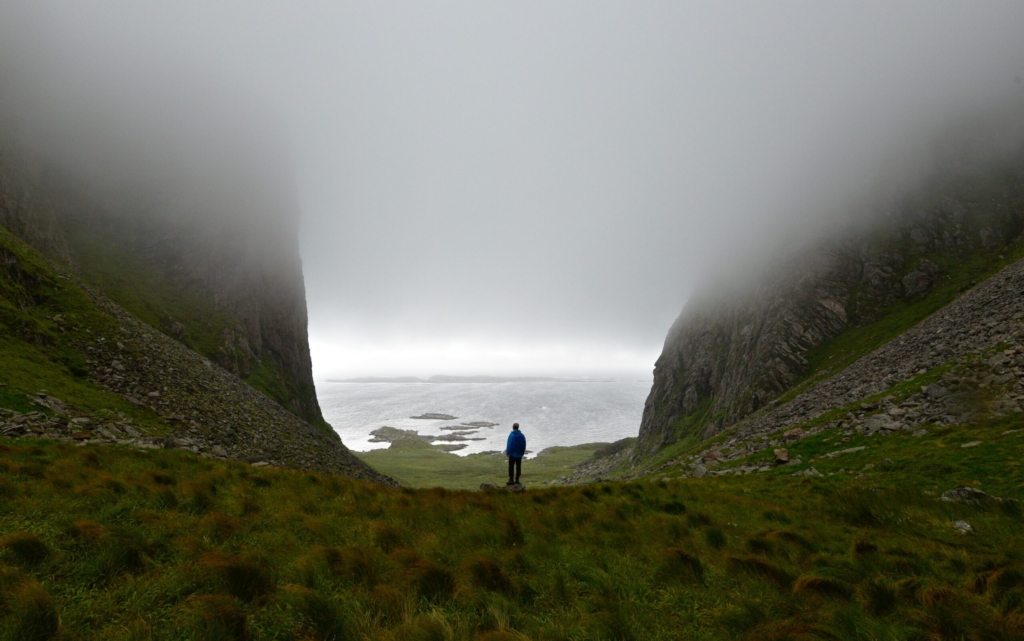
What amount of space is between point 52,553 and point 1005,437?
25.6 m

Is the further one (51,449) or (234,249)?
(234,249)

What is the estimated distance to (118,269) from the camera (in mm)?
53188

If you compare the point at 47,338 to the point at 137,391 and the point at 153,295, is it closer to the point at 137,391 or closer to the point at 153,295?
the point at 137,391

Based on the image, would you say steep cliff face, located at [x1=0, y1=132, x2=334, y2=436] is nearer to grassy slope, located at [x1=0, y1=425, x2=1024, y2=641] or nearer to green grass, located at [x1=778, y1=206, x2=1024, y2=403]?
grassy slope, located at [x1=0, y1=425, x2=1024, y2=641]

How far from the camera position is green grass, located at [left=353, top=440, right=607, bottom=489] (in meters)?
78.2

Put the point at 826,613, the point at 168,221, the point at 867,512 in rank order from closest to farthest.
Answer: the point at 826,613, the point at 867,512, the point at 168,221

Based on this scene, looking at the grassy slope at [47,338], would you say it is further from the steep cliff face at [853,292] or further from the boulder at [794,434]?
the steep cliff face at [853,292]

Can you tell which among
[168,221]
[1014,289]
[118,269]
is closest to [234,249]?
[168,221]

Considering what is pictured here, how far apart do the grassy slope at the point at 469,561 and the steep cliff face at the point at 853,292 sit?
41.7 meters

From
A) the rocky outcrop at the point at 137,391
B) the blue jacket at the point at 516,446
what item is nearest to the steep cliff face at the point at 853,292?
the blue jacket at the point at 516,446

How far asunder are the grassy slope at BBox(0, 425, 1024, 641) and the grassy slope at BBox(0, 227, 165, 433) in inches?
356

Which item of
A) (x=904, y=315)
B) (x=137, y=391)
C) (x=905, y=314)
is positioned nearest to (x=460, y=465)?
(x=137, y=391)

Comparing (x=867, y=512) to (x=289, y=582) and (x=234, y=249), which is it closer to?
(x=289, y=582)

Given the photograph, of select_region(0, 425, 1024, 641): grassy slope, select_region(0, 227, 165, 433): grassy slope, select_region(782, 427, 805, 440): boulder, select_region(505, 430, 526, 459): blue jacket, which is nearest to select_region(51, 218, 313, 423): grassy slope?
select_region(0, 227, 165, 433): grassy slope
